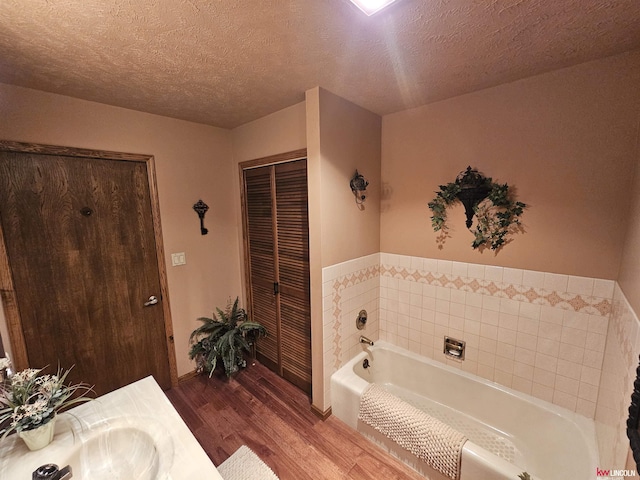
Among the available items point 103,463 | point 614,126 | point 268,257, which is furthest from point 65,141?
point 614,126

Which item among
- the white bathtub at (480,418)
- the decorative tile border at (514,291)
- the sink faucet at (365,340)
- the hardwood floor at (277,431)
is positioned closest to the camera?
the white bathtub at (480,418)

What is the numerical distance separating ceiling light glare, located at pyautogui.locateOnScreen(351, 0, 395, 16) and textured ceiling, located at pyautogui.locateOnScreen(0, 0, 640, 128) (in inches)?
1.6

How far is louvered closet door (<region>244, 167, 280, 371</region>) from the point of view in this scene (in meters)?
2.41

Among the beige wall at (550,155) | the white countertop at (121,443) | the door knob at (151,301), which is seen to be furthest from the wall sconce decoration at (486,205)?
the door knob at (151,301)

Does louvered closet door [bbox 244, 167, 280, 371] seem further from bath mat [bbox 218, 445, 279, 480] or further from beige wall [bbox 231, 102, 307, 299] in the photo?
bath mat [bbox 218, 445, 279, 480]

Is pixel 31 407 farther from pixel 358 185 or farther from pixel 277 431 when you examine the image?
pixel 358 185

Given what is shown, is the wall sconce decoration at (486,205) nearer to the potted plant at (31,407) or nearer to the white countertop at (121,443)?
the white countertop at (121,443)

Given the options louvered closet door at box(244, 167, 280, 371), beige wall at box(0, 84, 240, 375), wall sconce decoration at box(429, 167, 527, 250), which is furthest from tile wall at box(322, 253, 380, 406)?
beige wall at box(0, 84, 240, 375)

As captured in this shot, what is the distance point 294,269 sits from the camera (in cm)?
225

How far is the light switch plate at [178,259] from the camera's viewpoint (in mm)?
2297

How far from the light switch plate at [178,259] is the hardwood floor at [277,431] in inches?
44.3

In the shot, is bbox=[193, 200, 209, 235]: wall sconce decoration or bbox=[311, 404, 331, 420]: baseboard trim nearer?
bbox=[311, 404, 331, 420]: baseboard trim

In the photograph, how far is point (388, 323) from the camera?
2.46m

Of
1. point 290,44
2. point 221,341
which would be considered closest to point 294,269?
point 221,341
